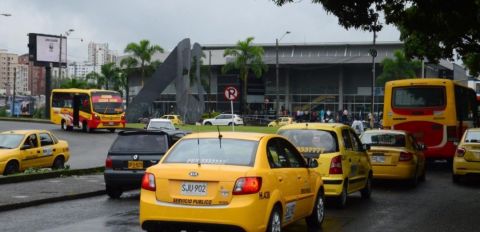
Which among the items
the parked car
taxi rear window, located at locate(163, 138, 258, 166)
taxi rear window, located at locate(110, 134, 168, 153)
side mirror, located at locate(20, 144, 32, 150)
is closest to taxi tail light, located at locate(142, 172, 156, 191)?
taxi rear window, located at locate(163, 138, 258, 166)

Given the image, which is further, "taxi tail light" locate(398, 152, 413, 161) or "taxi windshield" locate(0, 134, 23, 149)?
"taxi windshield" locate(0, 134, 23, 149)

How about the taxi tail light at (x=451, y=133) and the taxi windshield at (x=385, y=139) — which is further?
the taxi tail light at (x=451, y=133)

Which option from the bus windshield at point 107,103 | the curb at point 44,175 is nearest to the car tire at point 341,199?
the curb at point 44,175

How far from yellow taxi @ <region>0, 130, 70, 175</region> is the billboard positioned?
2180 inches

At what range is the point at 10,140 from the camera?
818 inches

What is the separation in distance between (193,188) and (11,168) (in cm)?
1364

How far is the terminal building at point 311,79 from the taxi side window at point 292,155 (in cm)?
7553

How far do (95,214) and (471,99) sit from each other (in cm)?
1936

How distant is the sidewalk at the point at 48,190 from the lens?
42.9ft

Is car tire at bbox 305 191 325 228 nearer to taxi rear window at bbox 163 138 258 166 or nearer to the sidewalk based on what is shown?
taxi rear window at bbox 163 138 258 166

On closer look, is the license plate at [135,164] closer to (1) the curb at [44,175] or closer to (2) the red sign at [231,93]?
(1) the curb at [44,175]

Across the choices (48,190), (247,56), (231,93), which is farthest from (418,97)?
(247,56)

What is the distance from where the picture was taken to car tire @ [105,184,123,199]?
14.4 meters

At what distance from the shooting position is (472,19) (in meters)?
18.1
